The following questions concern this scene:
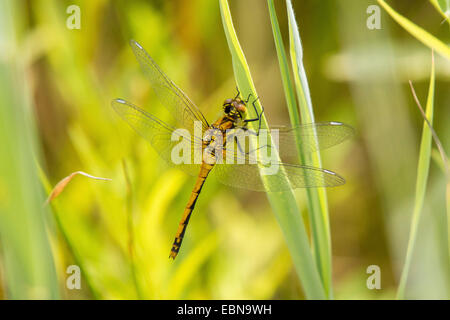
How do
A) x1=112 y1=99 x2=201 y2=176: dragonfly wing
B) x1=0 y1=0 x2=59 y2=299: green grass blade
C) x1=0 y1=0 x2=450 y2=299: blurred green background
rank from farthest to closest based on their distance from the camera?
x1=0 y1=0 x2=450 y2=299: blurred green background → x1=112 y1=99 x2=201 y2=176: dragonfly wing → x1=0 y1=0 x2=59 y2=299: green grass blade

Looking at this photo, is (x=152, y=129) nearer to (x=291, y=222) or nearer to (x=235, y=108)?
(x=235, y=108)

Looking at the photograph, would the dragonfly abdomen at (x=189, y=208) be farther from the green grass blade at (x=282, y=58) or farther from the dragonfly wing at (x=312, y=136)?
the green grass blade at (x=282, y=58)

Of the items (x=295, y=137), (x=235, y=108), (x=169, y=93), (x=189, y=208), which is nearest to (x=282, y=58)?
(x=295, y=137)

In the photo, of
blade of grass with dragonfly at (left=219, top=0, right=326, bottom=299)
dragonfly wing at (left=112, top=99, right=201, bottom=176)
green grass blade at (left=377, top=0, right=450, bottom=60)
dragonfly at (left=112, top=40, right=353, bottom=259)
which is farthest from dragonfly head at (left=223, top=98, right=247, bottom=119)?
green grass blade at (left=377, top=0, right=450, bottom=60)

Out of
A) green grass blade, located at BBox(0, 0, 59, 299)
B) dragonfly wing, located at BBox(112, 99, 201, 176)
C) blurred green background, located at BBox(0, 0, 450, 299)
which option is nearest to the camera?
green grass blade, located at BBox(0, 0, 59, 299)

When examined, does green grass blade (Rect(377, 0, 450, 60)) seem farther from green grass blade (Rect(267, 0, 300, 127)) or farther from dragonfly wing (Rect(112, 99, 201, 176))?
dragonfly wing (Rect(112, 99, 201, 176))

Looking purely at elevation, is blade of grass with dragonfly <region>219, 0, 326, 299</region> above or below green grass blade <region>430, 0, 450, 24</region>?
below
